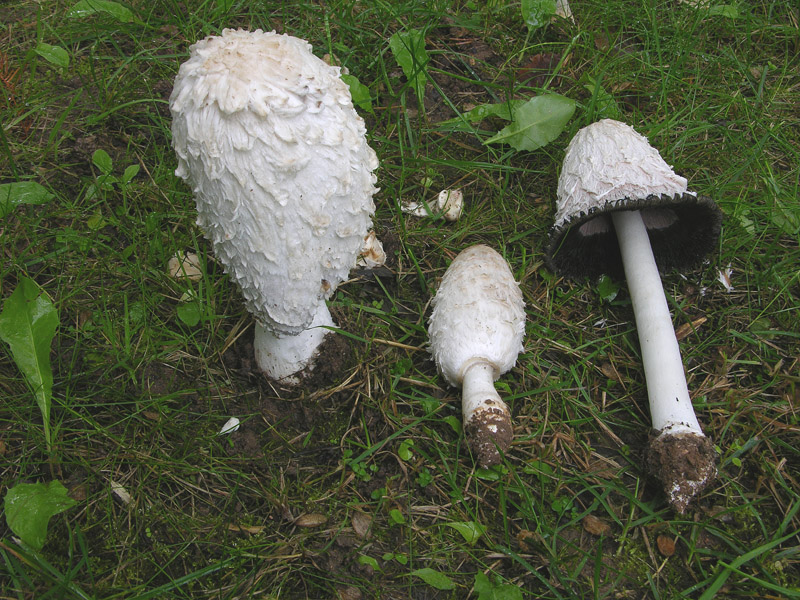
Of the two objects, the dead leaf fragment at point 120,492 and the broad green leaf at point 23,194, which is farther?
the broad green leaf at point 23,194

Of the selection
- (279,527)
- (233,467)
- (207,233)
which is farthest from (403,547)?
(207,233)

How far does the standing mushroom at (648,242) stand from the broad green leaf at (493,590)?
700 mm

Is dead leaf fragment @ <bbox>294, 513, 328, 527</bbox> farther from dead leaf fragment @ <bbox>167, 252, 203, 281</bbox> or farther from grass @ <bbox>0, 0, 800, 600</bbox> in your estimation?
dead leaf fragment @ <bbox>167, 252, 203, 281</bbox>

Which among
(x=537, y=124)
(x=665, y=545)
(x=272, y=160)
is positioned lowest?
(x=665, y=545)

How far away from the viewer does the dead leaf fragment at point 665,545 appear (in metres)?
2.23

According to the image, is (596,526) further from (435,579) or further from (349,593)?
(349,593)

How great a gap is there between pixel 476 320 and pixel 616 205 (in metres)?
0.73

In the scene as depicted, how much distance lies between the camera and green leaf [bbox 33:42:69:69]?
10.5 feet

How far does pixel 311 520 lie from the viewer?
2266 millimetres

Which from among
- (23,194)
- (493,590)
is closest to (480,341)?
(493,590)

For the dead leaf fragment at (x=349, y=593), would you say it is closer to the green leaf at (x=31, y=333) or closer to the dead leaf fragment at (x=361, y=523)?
the dead leaf fragment at (x=361, y=523)

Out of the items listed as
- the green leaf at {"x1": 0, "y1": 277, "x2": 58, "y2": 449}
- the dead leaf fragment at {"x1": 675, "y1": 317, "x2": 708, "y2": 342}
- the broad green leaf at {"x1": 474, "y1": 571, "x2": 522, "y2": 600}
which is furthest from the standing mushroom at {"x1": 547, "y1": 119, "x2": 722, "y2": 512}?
the green leaf at {"x1": 0, "y1": 277, "x2": 58, "y2": 449}

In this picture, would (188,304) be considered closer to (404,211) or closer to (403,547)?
(404,211)

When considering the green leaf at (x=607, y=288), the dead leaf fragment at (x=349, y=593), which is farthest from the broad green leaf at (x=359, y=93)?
the dead leaf fragment at (x=349, y=593)
